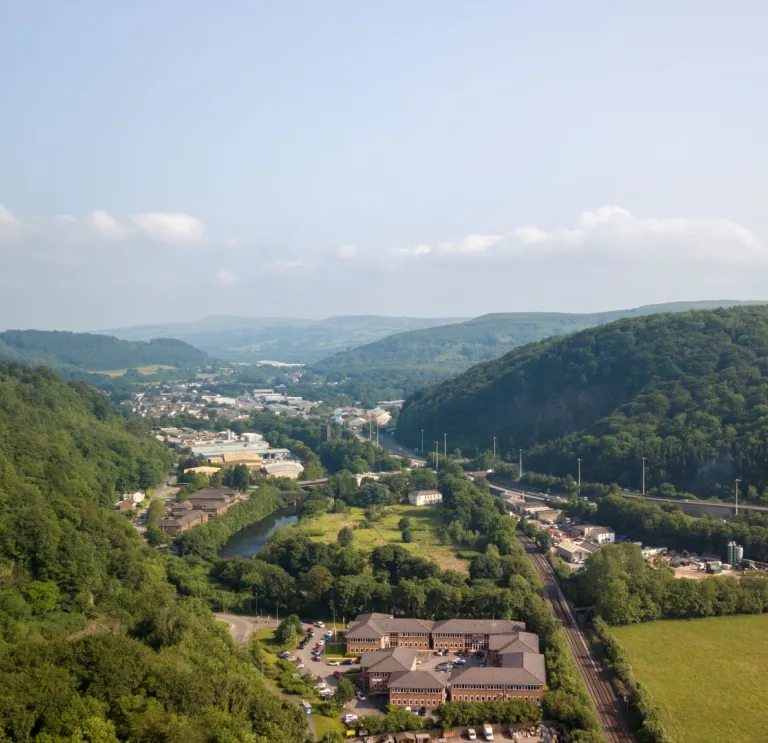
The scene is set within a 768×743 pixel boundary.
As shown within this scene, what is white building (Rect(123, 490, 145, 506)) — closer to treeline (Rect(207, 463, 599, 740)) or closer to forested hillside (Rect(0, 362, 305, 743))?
forested hillside (Rect(0, 362, 305, 743))

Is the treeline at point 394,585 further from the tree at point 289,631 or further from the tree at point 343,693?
the tree at point 343,693

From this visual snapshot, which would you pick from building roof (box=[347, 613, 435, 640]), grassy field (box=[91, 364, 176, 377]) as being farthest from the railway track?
grassy field (box=[91, 364, 176, 377])

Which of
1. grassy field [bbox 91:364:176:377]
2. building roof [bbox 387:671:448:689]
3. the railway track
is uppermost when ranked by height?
grassy field [bbox 91:364:176:377]

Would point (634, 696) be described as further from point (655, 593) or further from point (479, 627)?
point (655, 593)

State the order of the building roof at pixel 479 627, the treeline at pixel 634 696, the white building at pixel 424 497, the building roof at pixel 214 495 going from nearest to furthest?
the treeline at pixel 634 696 → the building roof at pixel 479 627 → the building roof at pixel 214 495 → the white building at pixel 424 497

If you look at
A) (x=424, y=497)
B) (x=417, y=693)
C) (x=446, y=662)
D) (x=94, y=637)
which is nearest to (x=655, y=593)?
(x=446, y=662)

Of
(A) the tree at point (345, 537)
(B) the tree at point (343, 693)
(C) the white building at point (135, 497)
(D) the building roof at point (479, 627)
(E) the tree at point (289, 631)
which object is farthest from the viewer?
(C) the white building at point (135, 497)

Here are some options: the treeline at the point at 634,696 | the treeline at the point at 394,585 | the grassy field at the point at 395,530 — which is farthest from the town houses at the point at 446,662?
the grassy field at the point at 395,530

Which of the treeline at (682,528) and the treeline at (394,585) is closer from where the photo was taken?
the treeline at (394,585)

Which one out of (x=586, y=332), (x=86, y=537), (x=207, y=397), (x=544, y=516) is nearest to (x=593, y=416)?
(x=586, y=332)
